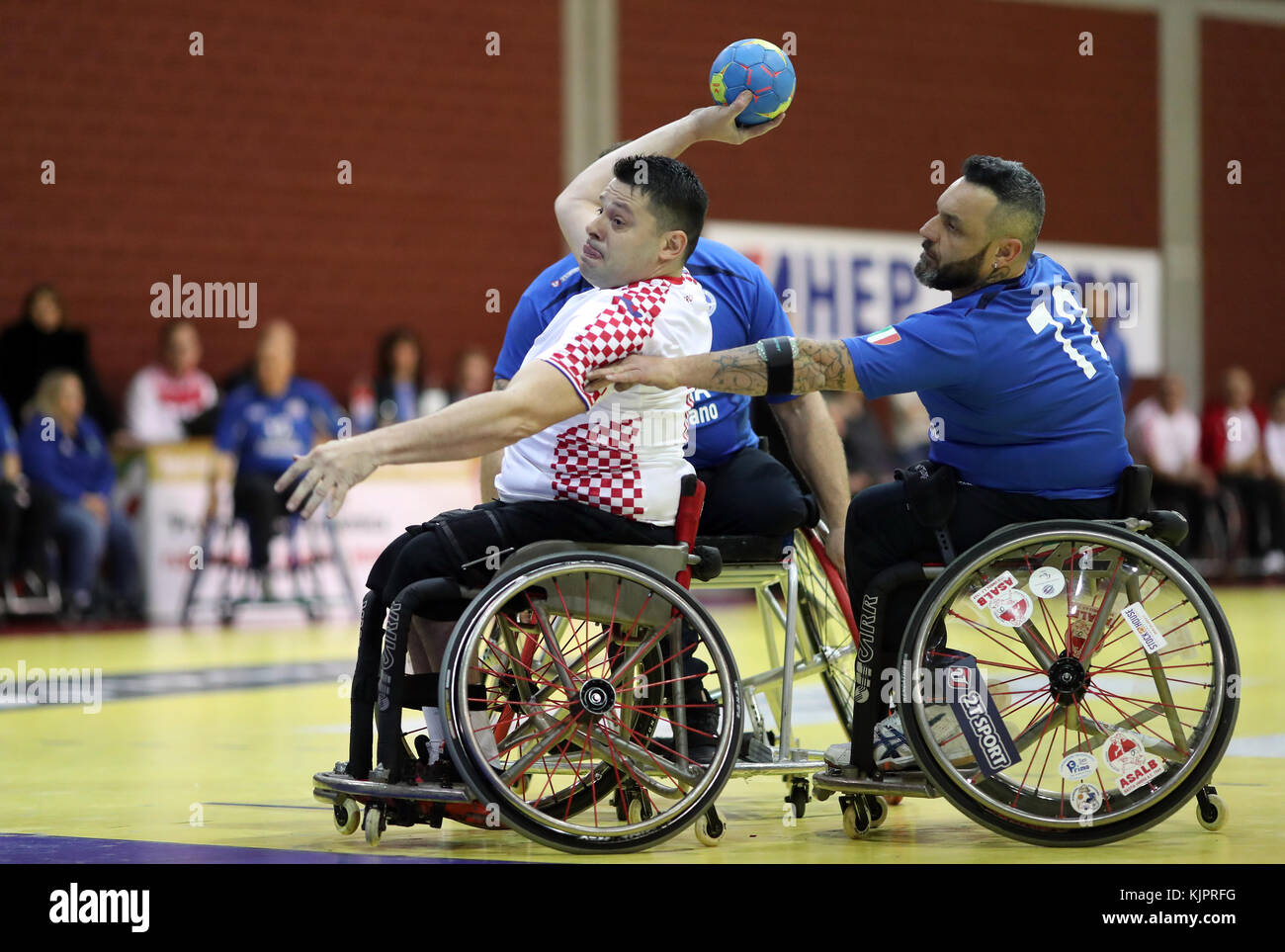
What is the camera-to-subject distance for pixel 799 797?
4.55 metres

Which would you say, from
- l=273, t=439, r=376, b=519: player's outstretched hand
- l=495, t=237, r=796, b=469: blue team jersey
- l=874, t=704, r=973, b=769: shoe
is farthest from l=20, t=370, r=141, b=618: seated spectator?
l=273, t=439, r=376, b=519: player's outstretched hand

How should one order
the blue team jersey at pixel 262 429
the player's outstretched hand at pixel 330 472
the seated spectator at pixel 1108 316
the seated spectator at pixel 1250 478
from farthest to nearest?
the seated spectator at pixel 1108 316 → the seated spectator at pixel 1250 478 → the blue team jersey at pixel 262 429 → the player's outstretched hand at pixel 330 472

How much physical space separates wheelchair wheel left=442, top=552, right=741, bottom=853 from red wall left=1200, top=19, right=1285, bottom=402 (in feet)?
50.9

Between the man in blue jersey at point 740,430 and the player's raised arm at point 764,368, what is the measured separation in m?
0.69

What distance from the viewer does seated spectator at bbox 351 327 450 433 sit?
12.6 meters

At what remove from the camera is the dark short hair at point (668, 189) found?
413cm

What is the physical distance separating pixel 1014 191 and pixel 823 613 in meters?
1.43

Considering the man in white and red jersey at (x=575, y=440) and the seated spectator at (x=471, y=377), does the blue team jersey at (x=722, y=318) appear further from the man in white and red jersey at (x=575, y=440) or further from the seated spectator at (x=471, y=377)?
the seated spectator at (x=471, y=377)

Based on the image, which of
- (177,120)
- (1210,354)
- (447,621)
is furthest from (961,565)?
(1210,354)

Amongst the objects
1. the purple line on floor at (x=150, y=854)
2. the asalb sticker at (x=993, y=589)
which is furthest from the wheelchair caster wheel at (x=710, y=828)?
the asalb sticker at (x=993, y=589)

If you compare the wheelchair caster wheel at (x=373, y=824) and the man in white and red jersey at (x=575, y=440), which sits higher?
the man in white and red jersey at (x=575, y=440)

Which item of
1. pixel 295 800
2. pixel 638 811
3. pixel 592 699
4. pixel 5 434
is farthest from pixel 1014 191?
pixel 5 434

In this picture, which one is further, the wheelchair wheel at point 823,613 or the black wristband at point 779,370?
the wheelchair wheel at point 823,613
